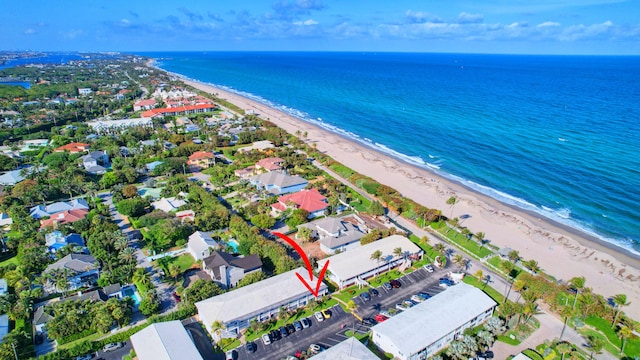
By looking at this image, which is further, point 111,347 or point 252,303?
point 252,303

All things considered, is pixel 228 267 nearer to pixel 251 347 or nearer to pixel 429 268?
pixel 251 347

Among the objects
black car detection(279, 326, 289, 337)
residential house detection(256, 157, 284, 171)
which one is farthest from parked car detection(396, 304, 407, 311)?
residential house detection(256, 157, 284, 171)

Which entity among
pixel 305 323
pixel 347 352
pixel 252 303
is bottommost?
pixel 305 323

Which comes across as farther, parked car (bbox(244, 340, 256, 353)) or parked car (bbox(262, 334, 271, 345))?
parked car (bbox(262, 334, 271, 345))

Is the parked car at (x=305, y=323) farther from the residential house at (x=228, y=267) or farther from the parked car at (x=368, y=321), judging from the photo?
the residential house at (x=228, y=267)

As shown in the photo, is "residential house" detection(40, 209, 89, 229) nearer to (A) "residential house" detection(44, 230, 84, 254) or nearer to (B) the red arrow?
(A) "residential house" detection(44, 230, 84, 254)

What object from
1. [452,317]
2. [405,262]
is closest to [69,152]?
[405,262]

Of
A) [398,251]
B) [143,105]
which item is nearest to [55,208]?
[398,251]

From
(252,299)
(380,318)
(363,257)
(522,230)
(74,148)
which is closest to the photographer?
(380,318)
